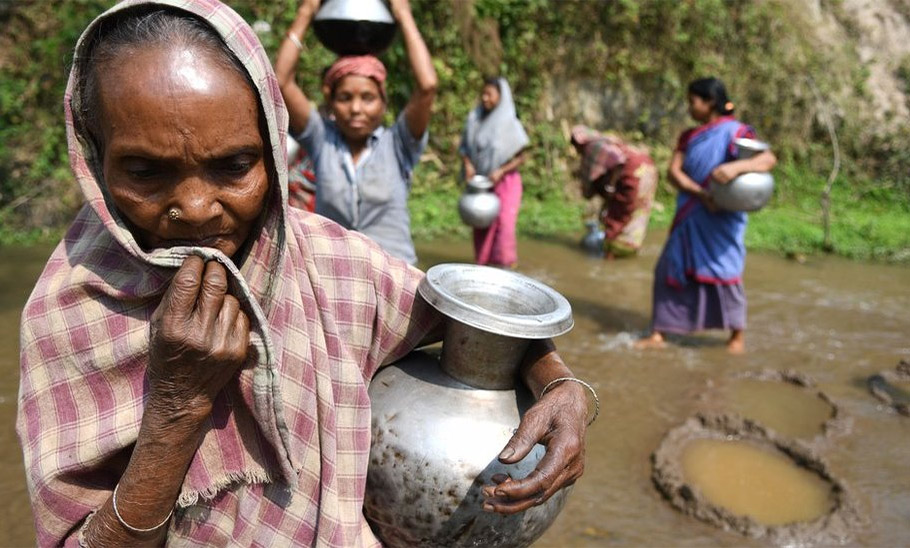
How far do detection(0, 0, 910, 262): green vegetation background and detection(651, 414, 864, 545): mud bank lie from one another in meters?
5.01

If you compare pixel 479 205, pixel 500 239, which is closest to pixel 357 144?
pixel 479 205

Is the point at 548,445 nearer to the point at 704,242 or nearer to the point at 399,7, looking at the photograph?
the point at 399,7

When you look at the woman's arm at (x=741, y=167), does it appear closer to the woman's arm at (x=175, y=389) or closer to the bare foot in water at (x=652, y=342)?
the bare foot in water at (x=652, y=342)

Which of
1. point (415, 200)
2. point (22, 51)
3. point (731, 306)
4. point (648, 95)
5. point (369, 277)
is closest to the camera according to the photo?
point (369, 277)

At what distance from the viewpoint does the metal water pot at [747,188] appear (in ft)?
15.3

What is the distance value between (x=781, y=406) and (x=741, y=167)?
158 cm

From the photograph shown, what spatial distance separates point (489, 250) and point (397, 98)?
3.91 meters

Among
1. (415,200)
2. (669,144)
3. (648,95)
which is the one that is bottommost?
(415,200)

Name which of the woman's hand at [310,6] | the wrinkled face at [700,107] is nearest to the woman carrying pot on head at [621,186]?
the wrinkled face at [700,107]

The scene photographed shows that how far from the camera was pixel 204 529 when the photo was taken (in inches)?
48.0

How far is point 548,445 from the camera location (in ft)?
4.13

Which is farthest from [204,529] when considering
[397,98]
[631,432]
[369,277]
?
[397,98]

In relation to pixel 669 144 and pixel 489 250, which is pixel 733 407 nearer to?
pixel 489 250

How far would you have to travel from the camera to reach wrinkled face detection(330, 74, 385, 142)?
3232mm
